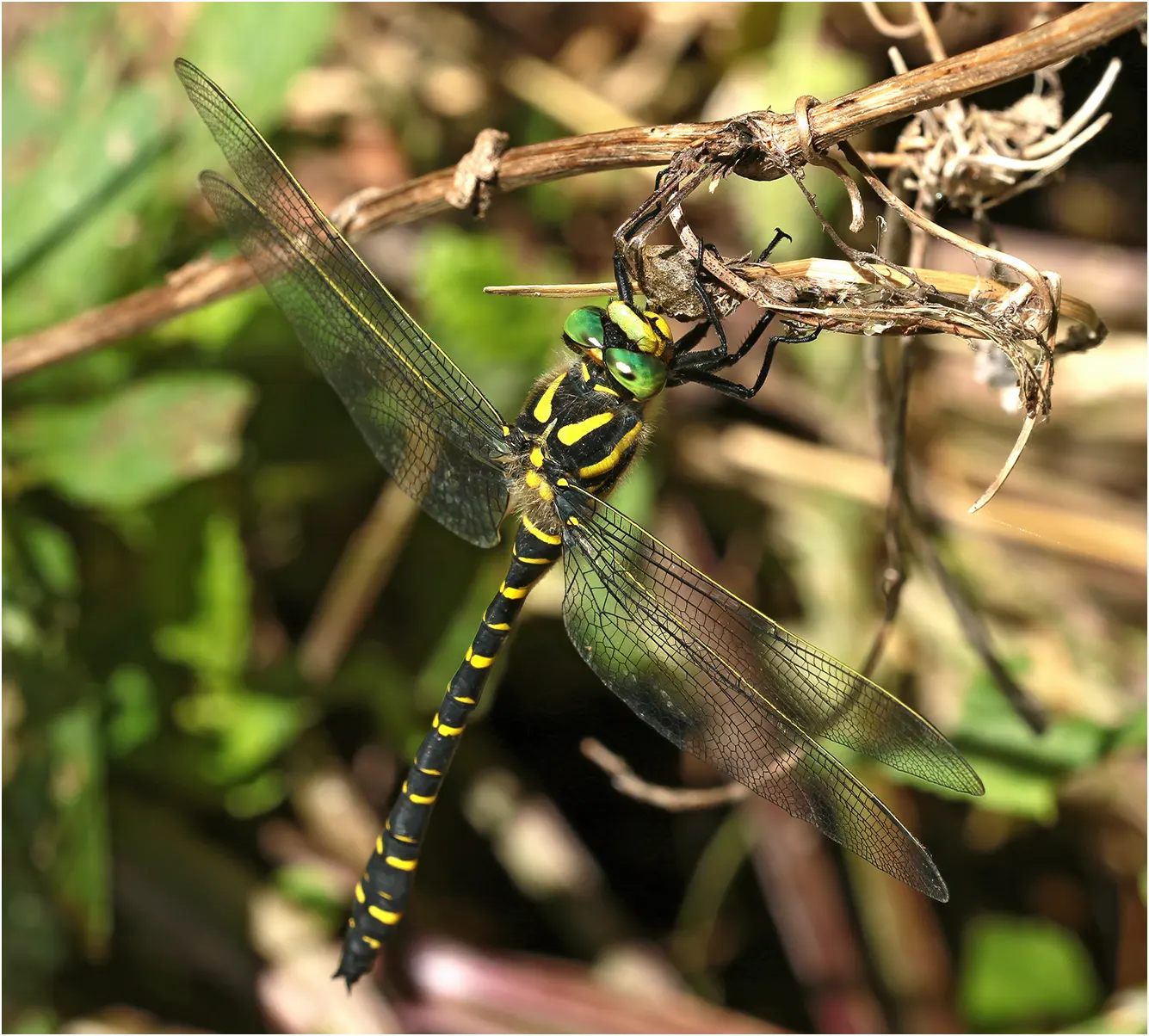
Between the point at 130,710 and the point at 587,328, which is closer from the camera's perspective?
the point at 587,328

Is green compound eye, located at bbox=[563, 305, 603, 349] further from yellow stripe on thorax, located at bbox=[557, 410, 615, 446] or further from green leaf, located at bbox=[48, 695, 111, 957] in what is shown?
green leaf, located at bbox=[48, 695, 111, 957]

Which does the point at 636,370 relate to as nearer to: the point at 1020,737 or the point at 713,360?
the point at 713,360

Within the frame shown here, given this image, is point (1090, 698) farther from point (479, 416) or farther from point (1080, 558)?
point (479, 416)

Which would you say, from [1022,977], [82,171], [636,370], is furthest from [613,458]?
[1022,977]

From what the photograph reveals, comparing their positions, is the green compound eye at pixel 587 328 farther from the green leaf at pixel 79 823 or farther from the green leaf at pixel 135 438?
the green leaf at pixel 79 823

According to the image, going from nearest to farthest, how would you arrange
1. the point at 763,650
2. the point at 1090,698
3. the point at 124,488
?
the point at 763,650, the point at 124,488, the point at 1090,698

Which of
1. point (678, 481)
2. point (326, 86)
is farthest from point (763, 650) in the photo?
point (326, 86)

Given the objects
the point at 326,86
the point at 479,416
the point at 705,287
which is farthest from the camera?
the point at 326,86
